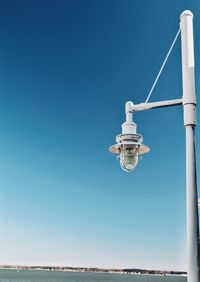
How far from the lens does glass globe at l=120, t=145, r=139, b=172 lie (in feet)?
7.11

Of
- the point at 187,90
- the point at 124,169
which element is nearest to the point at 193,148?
the point at 187,90

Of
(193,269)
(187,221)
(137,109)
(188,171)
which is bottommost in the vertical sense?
(193,269)

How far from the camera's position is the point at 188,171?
6.10 ft

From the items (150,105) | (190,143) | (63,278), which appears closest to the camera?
(190,143)

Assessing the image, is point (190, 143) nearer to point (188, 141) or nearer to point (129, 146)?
point (188, 141)

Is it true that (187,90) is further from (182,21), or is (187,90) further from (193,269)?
(193,269)

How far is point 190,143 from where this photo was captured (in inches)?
75.1

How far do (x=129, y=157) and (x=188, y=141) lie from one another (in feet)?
1.12

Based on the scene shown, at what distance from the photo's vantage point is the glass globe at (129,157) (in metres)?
2.17

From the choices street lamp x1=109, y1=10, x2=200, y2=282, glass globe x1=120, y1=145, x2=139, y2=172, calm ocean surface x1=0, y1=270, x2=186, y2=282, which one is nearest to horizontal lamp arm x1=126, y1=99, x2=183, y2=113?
street lamp x1=109, y1=10, x2=200, y2=282

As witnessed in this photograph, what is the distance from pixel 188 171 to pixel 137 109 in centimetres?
43

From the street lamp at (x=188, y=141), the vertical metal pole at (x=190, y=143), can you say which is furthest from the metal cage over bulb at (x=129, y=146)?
the vertical metal pole at (x=190, y=143)

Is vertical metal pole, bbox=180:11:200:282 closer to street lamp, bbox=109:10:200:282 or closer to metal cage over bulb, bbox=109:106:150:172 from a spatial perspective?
street lamp, bbox=109:10:200:282

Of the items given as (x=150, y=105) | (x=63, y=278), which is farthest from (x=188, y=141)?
(x=63, y=278)
